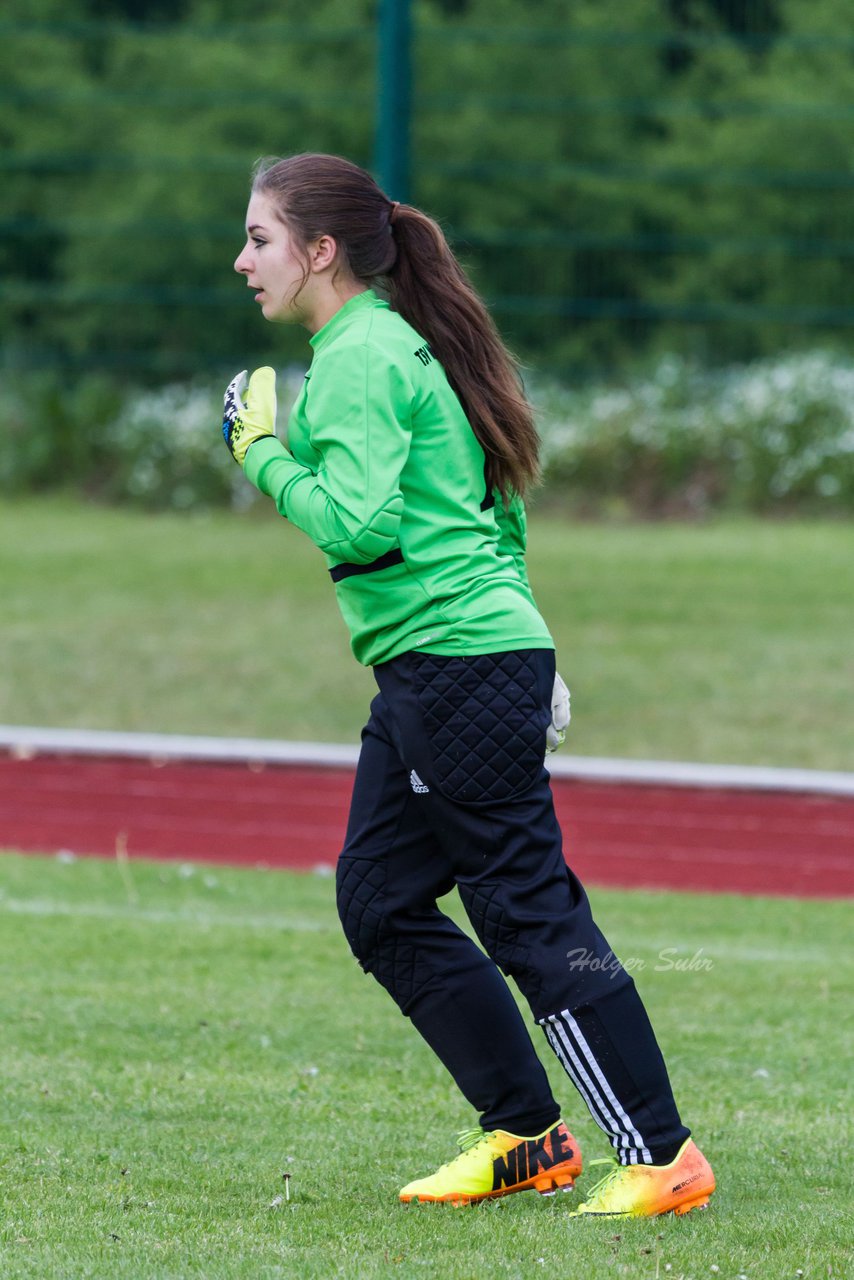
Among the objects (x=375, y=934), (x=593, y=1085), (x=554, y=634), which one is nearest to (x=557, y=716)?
(x=375, y=934)

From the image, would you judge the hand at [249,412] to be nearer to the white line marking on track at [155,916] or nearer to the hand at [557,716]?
the hand at [557,716]

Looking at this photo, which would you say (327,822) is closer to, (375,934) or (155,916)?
(155,916)

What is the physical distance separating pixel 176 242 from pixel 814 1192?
17.1 meters

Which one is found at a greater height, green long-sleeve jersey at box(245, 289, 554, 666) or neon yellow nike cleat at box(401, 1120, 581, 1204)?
green long-sleeve jersey at box(245, 289, 554, 666)

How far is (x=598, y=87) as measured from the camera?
19266 millimetres

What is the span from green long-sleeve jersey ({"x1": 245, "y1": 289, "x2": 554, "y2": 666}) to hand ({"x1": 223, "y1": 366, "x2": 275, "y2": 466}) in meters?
0.04

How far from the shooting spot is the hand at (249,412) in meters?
3.46

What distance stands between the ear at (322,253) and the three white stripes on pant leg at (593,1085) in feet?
4.70

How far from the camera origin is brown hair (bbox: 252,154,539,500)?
345 centimetres

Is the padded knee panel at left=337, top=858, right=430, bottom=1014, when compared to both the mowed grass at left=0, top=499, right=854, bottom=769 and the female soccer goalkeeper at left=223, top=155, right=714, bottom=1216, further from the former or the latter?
the mowed grass at left=0, top=499, right=854, bottom=769

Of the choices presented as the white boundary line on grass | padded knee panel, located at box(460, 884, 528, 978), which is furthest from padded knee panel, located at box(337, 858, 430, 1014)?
the white boundary line on grass

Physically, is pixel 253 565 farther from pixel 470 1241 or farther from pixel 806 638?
pixel 470 1241

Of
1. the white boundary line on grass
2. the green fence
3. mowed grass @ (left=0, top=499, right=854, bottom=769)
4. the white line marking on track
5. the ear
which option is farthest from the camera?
the green fence

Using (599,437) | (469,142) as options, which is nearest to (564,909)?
(599,437)
